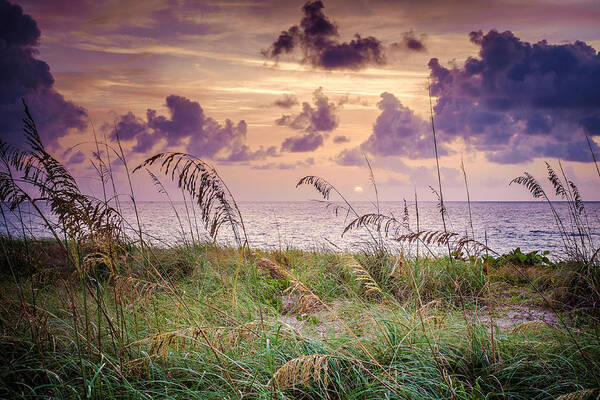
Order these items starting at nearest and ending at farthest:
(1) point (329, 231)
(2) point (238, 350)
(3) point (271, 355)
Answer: (3) point (271, 355) → (2) point (238, 350) → (1) point (329, 231)

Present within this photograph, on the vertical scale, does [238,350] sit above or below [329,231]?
above

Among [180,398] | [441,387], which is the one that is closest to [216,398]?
[180,398]

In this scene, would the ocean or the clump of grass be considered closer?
the clump of grass

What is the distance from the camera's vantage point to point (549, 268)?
26.4ft

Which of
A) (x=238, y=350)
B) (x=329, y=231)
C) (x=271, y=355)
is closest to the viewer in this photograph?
(x=271, y=355)

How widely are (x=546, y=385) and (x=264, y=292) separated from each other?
4.85 meters

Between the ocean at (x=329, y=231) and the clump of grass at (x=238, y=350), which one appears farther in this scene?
the ocean at (x=329, y=231)

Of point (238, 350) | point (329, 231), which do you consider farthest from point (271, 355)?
point (329, 231)

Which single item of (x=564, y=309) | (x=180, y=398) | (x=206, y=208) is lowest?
(x=564, y=309)

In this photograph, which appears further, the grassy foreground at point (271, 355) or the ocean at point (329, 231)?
the ocean at point (329, 231)

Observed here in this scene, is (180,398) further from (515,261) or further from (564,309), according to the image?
(515,261)

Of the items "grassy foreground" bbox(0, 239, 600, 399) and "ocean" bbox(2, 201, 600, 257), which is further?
"ocean" bbox(2, 201, 600, 257)

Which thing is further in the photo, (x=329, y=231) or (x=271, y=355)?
(x=329, y=231)

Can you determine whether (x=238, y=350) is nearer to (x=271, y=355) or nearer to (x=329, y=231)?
(x=271, y=355)
